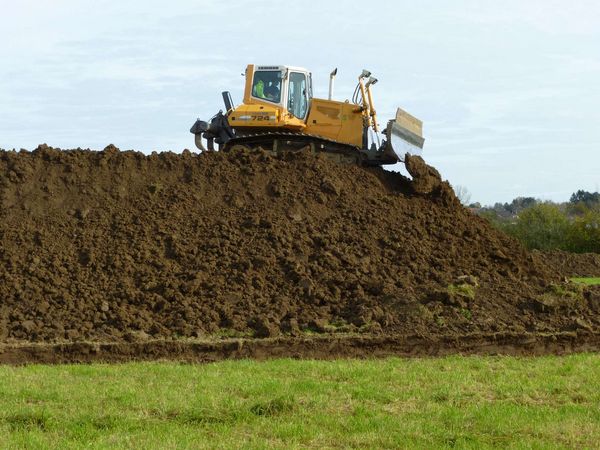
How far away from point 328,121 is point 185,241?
5897 millimetres

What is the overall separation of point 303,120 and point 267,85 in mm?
1126

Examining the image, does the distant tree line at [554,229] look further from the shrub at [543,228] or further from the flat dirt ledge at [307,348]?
the flat dirt ledge at [307,348]

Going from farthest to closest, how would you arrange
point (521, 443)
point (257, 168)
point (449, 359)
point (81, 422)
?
point (257, 168)
point (449, 359)
point (81, 422)
point (521, 443)

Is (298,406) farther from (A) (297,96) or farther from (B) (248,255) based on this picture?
(A) (297,96)

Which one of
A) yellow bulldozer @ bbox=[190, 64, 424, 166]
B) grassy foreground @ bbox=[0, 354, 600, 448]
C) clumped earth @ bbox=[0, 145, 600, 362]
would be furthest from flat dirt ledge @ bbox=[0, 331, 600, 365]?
yellow bulldozer @ bbox=[190, 64, 424, 166]

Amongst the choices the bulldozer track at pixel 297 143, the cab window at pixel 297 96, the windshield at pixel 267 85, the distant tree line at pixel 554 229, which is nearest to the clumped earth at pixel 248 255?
the bulldozer track at pixel 297 143

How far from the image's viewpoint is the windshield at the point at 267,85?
1975 cm

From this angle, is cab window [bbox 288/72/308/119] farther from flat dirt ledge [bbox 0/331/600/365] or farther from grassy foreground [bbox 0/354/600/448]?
grassy foreground [bbox 0/354/600/448]

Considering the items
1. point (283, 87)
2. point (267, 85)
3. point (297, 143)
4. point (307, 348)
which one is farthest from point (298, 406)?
point (267, 85)

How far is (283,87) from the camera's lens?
19.7 m

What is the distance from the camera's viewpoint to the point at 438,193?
1723 cm

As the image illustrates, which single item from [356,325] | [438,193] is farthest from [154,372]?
[438,193]

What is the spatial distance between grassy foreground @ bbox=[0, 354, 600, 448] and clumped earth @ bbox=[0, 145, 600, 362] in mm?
2357

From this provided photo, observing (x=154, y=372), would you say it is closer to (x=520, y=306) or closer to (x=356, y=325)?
(x=356, y=325)
